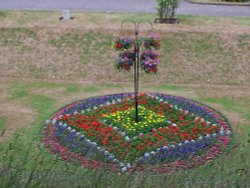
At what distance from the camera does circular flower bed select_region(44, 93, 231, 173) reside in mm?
8578

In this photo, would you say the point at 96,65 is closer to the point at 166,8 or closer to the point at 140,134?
the point at 166,8

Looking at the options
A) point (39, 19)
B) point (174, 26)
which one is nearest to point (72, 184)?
point (174, 26)

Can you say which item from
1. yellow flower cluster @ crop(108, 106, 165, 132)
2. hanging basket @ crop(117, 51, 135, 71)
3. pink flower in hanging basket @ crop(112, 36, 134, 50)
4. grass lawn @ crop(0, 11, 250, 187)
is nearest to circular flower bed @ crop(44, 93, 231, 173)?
yellow flower cluster @ crop(108, 106, 165, 132)

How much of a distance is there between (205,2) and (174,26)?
16.0ft

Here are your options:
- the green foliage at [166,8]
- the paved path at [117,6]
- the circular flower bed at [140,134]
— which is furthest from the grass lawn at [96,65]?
the paved path at [117,6]

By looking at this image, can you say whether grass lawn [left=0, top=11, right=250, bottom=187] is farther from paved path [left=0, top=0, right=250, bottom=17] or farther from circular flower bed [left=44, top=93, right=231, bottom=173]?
paved path [left=0, top=0, right=250, bottom=17]

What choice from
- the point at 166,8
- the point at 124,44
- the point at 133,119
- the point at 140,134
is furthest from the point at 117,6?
the point at 140,134

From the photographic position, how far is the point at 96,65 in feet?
48.3

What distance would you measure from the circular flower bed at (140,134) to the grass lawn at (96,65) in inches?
16.6

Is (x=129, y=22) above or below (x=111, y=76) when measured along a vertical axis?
above

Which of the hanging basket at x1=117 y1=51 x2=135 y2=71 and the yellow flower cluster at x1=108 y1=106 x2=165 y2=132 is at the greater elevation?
the hanging basket at x1=117 y1=51 x2=135 y2=71

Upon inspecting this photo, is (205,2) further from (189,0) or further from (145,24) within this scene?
(145,24)

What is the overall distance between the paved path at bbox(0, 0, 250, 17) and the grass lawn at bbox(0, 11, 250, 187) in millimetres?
1503

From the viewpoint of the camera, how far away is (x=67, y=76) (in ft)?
46.6
